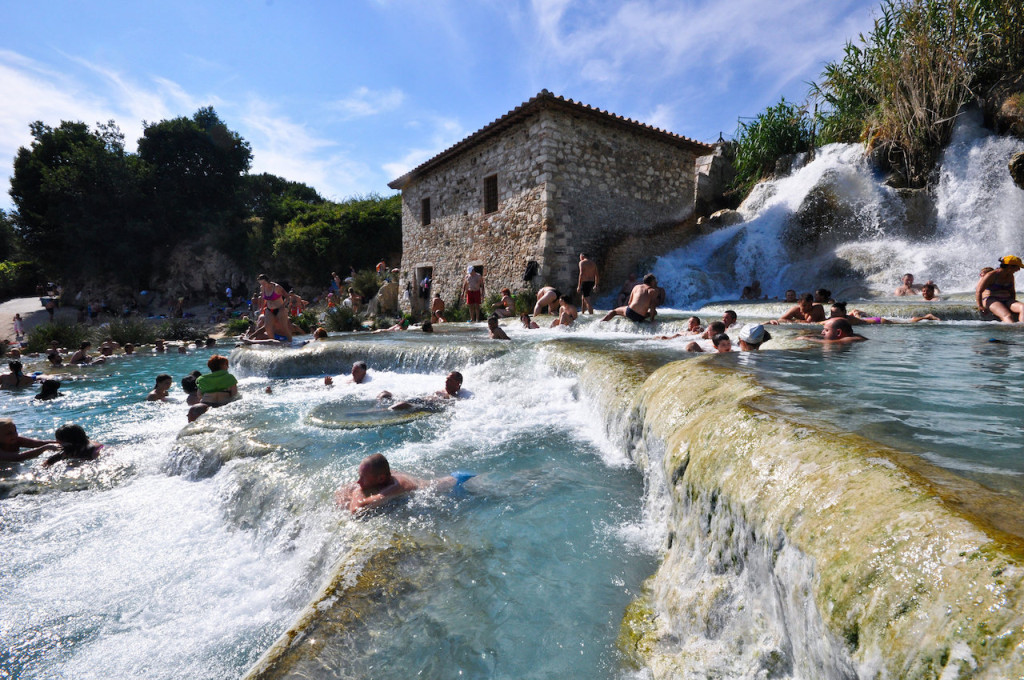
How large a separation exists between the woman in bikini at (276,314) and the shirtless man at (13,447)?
545 cm

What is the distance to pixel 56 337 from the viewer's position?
47.0ft

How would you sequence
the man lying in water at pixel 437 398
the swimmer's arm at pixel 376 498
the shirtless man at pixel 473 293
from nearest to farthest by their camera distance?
the swimmer's arm at pixel 376 498, the man lying in water at pixel 437 398, the shirtless man at pixel 473 293

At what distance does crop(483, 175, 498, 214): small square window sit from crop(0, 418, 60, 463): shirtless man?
1183cm

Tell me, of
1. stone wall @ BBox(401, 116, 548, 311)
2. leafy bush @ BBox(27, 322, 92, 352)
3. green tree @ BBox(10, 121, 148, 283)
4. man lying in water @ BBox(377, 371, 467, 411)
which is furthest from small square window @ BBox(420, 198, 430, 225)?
green tree @ BBox(10, 121, 148, 283)

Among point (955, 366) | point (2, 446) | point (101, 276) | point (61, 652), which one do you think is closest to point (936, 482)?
point (955, 366)

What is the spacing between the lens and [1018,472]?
5.38ft

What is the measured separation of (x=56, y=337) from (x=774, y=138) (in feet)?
72.3

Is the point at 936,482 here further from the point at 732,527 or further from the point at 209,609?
the point at 209,609

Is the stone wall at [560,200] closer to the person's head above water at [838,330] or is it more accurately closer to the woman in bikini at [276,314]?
the woman in bikini at [276,314]

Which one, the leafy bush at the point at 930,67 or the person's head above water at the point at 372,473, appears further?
the leafy bush at the point at 930,67

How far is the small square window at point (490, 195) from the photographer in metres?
14.9

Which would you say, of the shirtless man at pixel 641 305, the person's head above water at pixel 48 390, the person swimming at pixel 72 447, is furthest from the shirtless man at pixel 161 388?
the shirtless man at pixel 641 305

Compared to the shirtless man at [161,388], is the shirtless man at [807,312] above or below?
above

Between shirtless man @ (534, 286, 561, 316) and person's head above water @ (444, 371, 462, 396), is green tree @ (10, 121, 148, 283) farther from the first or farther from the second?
person's head above water @ (444, 371, 462, 396)
